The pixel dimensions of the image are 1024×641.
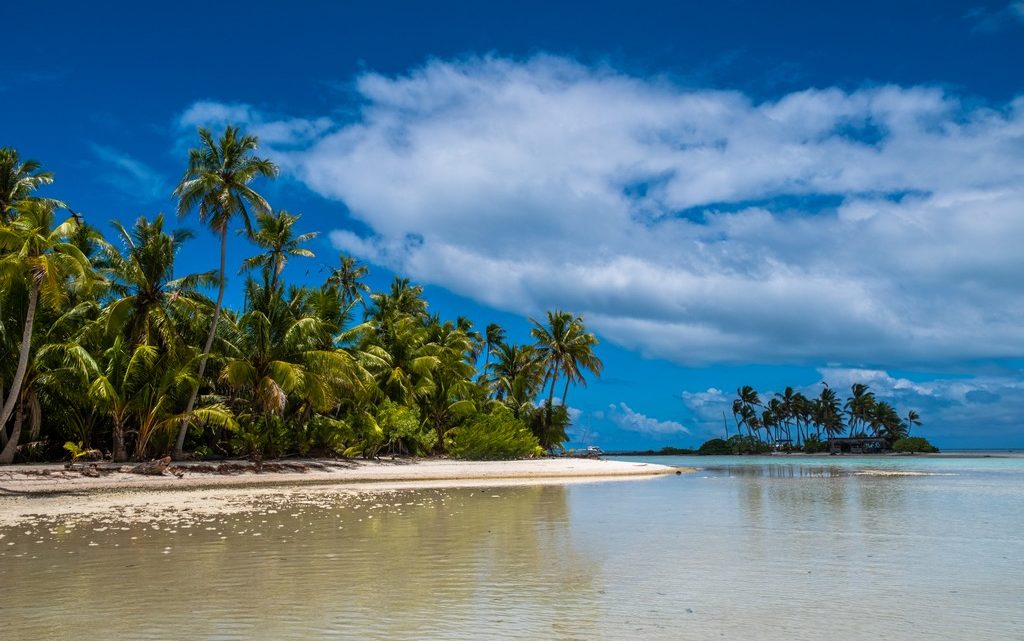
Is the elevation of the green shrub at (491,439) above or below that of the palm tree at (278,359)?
below

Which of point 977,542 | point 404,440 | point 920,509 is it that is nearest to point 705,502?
point 920,509

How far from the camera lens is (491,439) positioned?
39.7 meters

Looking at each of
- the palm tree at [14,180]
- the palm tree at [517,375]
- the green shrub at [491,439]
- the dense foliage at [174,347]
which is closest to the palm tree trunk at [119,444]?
the dense foliage at [174,347]

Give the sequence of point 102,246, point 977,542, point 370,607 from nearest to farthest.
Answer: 1. point 370,607
2. point 977,542
3. point 102,246

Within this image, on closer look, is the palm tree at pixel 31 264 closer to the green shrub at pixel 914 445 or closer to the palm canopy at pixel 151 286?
the palm canopy at pixel 151 286

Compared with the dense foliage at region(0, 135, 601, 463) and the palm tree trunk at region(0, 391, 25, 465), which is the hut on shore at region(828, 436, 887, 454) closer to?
the dense foliage at region(0, 135, 601, 463)

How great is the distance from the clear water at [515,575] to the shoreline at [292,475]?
7.95 metres

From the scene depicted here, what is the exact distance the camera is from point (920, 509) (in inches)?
644

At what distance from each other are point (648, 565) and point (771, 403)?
11797 centimetres

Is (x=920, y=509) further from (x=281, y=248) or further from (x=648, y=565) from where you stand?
(x=281, y=248)

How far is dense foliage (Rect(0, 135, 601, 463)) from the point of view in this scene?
24453mm

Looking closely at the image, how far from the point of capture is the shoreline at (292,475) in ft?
69.7

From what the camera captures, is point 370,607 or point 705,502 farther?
point 705,502

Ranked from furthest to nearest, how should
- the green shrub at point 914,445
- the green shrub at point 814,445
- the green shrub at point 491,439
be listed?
1. the green shrub at point 814,445
2. the green shrub at point 914,445
3. the green shrub at point 491,439
